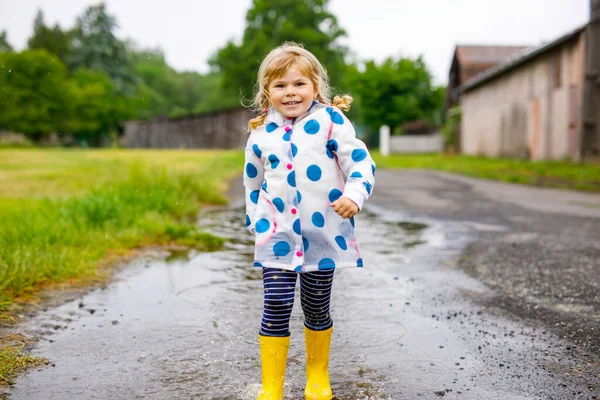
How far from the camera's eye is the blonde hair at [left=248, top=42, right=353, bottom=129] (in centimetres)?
266

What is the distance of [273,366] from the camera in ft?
8.25

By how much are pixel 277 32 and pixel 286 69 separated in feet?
169

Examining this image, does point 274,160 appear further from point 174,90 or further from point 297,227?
point 174,90

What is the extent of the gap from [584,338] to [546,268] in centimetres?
171

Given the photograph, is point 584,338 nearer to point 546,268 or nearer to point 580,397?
point 580,397

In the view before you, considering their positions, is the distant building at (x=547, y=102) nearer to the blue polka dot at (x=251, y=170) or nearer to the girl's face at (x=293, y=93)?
the girl's face at (x=293, y=93)

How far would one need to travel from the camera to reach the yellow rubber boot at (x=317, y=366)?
8.18 feet

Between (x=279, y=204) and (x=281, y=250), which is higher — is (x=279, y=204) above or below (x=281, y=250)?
above

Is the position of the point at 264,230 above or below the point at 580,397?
above

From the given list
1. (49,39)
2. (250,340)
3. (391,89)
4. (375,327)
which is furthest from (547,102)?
(49,39)

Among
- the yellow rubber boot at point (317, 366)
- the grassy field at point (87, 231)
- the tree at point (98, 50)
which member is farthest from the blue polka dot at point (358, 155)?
the tree at point (98, 50)

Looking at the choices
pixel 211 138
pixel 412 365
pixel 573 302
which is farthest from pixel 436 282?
pixel 211 138

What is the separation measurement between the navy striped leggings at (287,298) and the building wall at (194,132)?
37091 mm

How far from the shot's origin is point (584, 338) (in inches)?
125
